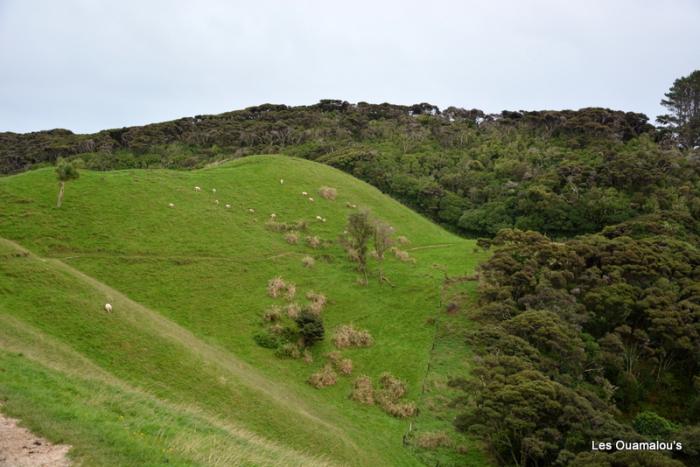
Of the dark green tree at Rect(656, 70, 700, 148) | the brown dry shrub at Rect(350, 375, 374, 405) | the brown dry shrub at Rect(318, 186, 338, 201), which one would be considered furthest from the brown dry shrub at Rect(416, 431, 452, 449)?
the dark green tree at Rect(656, 70, 700, 148)

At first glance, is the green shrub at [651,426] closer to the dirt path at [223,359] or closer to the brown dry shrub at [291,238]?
the dirt path at [223,359]

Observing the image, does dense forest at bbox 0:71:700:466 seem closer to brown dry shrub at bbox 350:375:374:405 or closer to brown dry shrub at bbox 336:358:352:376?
brown dry shrub at bbox 350:375:374:405

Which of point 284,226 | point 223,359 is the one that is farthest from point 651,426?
point 284,226

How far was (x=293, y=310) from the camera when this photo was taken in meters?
39.5

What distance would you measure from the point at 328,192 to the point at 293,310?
29284 mm

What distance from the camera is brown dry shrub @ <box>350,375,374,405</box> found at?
1232 inches

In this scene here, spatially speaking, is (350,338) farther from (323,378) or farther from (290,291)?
(290,291)

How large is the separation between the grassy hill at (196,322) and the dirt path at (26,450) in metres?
0.41

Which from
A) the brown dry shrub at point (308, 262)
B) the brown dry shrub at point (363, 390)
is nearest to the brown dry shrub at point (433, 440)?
the brown dry shrub at point (363, 390)

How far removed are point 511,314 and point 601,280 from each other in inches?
314

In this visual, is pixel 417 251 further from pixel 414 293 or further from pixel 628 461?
pixel 628 461

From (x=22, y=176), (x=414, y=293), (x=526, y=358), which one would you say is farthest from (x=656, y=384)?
(x=22, y=176)

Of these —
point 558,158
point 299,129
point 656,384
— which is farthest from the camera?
point 299,129

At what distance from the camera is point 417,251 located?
2269 inches
